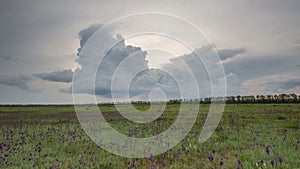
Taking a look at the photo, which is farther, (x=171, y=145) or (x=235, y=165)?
(x=171, y=145)

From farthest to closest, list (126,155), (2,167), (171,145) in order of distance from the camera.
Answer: (171,145) < (126,155) < (2,167)

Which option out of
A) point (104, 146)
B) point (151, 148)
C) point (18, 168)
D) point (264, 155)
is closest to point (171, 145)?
point (151, 148)

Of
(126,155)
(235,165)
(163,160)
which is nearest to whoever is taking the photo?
(235,165)

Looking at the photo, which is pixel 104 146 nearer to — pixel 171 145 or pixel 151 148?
pixel 151 148

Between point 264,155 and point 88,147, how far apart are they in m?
6.35

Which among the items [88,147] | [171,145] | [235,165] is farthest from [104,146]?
[235,165]

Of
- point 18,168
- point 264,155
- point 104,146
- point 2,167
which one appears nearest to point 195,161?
point 264,155

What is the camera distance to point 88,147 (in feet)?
31.8

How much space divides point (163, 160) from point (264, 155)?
313 cm

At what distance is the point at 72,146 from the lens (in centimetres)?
1033

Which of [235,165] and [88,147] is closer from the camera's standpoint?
[235,165]

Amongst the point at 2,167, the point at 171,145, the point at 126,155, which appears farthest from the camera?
the point at 171,145

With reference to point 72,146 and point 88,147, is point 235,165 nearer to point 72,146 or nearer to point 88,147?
point 88,147

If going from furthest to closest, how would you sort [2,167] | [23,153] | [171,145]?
[171,145], [23,153], [2,167]
